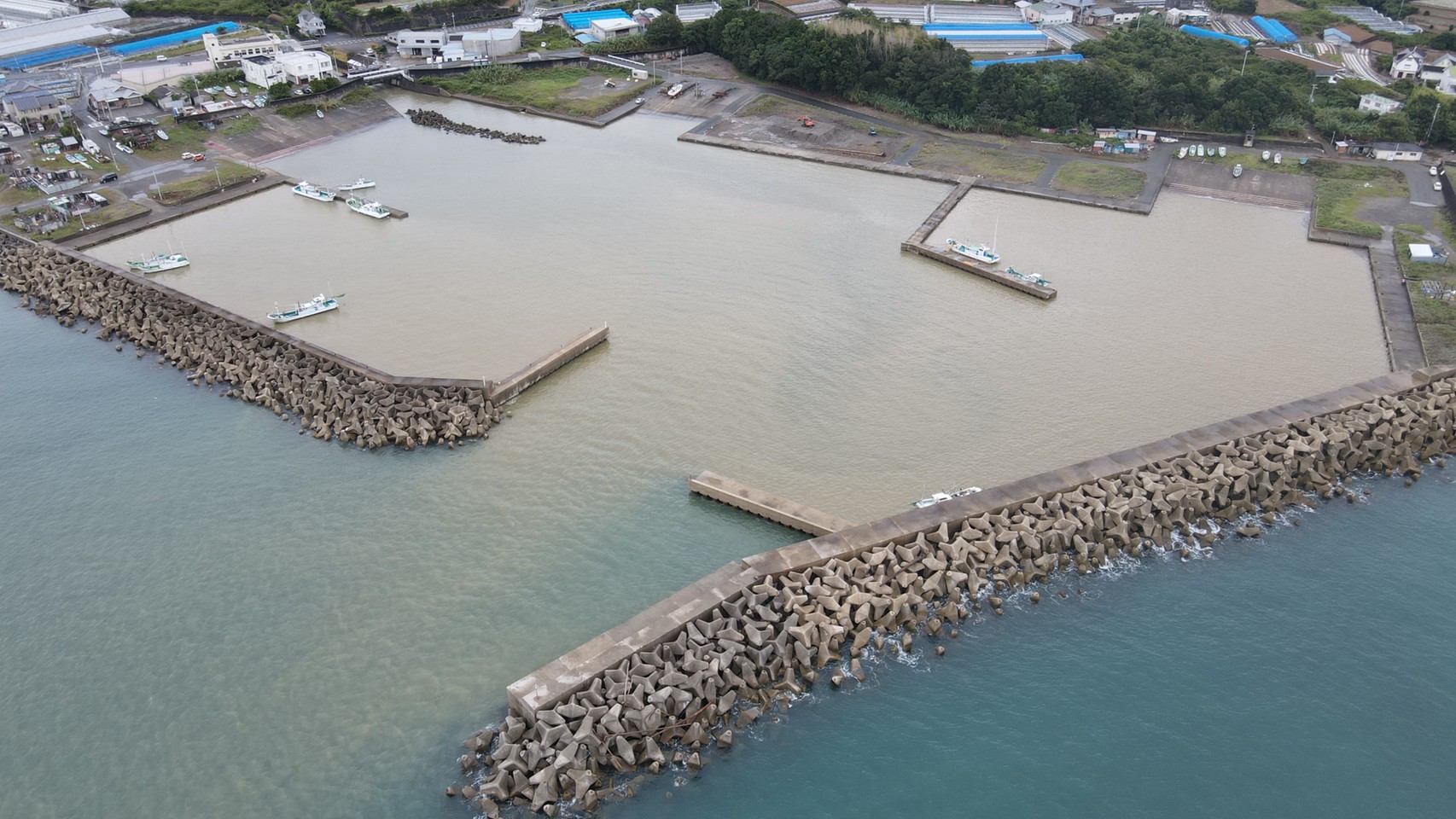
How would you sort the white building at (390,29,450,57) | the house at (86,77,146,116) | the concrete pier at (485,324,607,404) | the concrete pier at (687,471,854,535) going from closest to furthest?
1. the concrete pier at (687,471,854,535)
2. the concrete pier at (485,324,607,404)
3. the house at (86,77,146,116)
4. the white building at (390,29,450,57)

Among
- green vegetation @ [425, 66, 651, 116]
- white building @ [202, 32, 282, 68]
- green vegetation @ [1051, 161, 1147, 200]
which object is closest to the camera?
green vegetation @ [1051, 161, 1147, 200]

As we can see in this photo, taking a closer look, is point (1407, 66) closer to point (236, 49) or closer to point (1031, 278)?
point (1031, 278)

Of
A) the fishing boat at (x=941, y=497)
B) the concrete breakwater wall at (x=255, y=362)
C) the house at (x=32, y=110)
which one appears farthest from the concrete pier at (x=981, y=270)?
the house at (x=32, y=110)

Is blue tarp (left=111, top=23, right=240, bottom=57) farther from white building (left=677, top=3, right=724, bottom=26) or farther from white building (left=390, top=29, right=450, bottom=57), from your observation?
white building (left=677, top=3, right=724, bottom=26)

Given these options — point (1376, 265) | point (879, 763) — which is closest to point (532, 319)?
point (879, 763)

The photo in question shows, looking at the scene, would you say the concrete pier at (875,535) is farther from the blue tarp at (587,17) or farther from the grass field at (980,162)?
the blue tarp at (587,17)

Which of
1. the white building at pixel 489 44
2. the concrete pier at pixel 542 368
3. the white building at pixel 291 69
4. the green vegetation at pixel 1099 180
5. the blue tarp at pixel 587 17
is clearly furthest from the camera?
the blue tarp at pixel 587 17

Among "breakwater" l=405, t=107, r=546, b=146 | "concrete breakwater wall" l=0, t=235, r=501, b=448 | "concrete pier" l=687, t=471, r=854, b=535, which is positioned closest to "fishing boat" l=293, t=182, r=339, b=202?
"concrete breakwater wall" l=0, t=235, r=501, b=448
